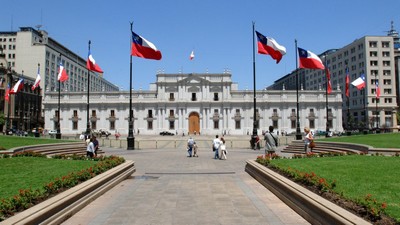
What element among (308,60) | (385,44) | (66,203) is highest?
(385,44)

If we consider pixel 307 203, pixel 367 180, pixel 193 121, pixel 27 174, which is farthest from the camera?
pixel 193 121

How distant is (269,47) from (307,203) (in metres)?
20.7

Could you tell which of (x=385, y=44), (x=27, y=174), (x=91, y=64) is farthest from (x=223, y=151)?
(x=385, y=44)

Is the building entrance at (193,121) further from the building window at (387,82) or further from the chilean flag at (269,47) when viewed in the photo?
the chilean flag at (269,47)

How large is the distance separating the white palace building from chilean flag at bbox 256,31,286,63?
54365 millimetres

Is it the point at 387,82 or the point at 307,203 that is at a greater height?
the point at 387,82

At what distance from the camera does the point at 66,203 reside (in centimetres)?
734

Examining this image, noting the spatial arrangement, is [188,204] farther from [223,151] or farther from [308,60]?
[308,60]

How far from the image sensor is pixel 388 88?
283 feet

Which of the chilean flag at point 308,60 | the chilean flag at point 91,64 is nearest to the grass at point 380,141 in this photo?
the chilean flag at point 308,60

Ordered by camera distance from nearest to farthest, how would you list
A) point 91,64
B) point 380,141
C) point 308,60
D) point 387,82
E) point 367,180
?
1. point 367,180
2. point 380,141
3. point 308,60
4. point 91,64
5. point 387,82

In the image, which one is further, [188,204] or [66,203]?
[188,204]

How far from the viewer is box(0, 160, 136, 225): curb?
19.0ft

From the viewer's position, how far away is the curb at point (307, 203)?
561 centimetres
